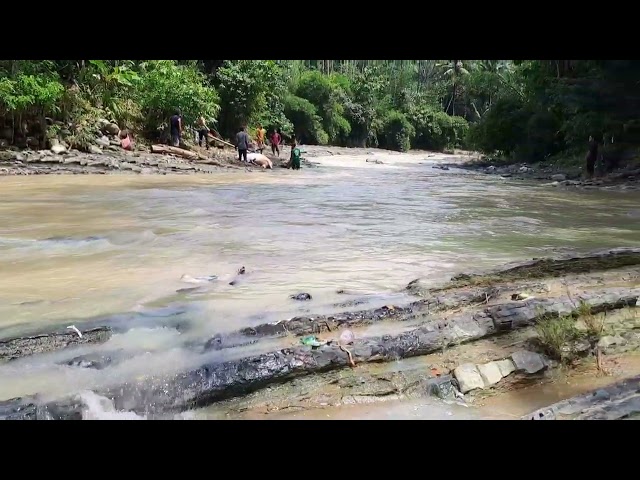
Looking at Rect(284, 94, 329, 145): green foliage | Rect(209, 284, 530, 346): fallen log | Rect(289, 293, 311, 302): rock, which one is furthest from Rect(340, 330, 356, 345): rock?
Rect(284, 94, 329, 145): green foliage

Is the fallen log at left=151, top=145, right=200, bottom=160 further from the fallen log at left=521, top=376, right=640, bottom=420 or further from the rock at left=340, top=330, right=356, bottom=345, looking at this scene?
the fallen log at left=521, top=376, right=640, bottom=420

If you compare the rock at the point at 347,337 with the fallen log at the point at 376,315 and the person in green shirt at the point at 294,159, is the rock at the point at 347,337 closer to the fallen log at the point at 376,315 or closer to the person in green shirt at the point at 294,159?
the fallen log at the point at 376,315

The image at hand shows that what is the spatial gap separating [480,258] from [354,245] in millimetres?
1601

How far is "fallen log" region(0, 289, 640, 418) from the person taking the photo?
2.83 metres

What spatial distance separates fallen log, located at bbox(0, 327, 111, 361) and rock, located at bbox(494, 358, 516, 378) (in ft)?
7.99

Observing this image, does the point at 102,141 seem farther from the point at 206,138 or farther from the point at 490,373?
the point at 490,373

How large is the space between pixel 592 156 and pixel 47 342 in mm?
16312

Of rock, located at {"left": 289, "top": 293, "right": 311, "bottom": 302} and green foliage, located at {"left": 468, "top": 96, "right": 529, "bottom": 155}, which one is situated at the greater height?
green foliage, located at {"left": 468, "top": 96, "right": 529, "bottom": 155}

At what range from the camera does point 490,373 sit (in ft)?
10.2

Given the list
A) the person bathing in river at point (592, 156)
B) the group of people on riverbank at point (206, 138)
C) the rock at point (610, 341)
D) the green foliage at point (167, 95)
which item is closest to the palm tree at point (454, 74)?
the group of people on riverbank at point (206, 138)

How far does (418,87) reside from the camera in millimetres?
49875

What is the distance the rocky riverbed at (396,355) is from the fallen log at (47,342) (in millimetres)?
15

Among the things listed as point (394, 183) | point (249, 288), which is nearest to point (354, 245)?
point (249, 288)

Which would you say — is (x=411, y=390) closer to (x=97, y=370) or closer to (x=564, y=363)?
(x=564, y=363)
